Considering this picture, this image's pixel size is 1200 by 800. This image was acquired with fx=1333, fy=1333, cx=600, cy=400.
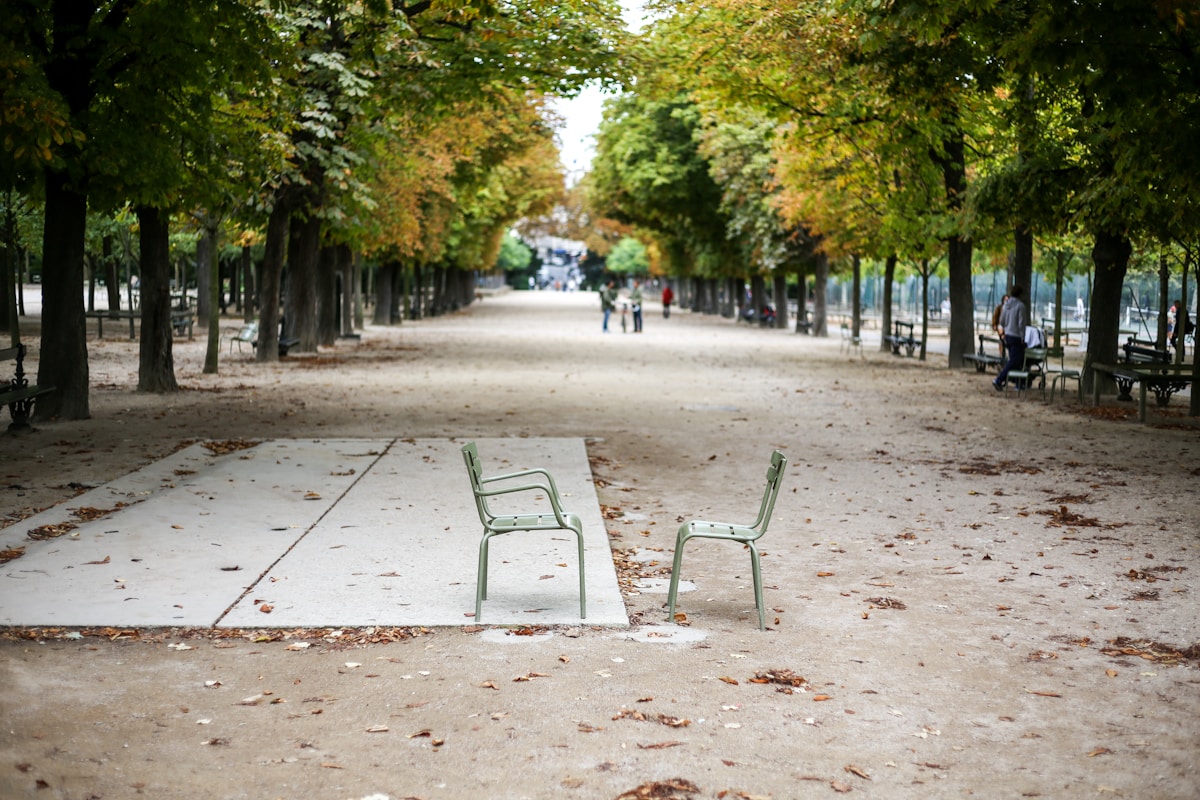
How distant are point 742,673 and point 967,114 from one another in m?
18.1

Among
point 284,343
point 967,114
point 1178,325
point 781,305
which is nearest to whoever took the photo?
point 967,114

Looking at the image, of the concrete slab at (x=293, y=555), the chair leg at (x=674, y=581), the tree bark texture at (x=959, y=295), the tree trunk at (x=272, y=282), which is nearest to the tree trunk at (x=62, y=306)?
the concrete slab at (x=293, y=555)

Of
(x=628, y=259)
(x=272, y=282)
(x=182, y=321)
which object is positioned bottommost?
(x=182, y=321)

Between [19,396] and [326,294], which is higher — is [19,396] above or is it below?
below

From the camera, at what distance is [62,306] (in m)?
15.7

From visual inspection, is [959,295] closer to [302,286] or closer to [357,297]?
[302,286]

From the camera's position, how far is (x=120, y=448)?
13.7m

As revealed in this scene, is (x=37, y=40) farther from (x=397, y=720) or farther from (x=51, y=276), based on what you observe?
(x=397, y=720)

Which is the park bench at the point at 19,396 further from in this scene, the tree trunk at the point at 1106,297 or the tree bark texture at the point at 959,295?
the tree bark texture at the point at 959,295

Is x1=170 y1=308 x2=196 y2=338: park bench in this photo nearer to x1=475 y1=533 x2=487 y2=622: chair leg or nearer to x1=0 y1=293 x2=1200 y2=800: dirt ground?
x1=0 y1=293 x2=1200 y2=800: dirt ground

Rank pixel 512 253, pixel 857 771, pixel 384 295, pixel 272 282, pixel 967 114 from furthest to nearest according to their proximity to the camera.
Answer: pixel 512 253 → pixel 384 295 → pixel 272 282 → pixel 967 114 → pixel 857 771

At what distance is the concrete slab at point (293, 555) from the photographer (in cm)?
716

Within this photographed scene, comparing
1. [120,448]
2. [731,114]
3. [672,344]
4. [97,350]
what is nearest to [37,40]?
[120,448]

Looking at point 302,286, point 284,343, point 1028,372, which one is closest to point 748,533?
point 1028,372
